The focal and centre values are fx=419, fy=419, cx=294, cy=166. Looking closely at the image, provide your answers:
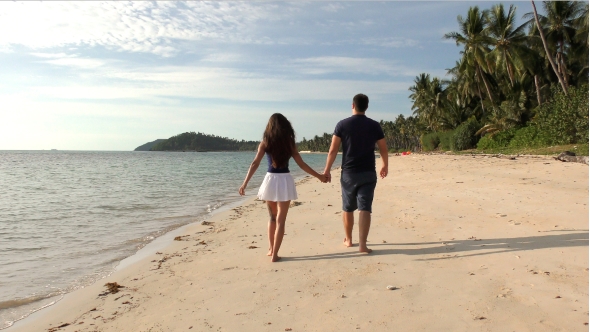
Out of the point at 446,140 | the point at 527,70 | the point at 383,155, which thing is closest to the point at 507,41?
the point at 527,70

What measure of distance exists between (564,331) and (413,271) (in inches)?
62.0

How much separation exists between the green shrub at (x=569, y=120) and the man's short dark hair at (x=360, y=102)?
21381 mm

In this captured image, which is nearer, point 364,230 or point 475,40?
point 364,230

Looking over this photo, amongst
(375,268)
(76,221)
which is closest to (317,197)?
(76,221)

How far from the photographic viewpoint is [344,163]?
516 centimetres

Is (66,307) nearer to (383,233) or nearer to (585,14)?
(383,233)

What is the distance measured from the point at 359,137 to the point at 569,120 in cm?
2327

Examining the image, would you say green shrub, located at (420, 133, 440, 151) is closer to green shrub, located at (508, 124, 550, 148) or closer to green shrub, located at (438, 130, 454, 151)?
green shrub, located at (438, 130, 454, 151)

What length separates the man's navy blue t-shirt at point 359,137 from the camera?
4984mm

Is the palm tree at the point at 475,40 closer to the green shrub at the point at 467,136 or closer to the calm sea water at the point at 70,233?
the green shrub at the point at 467,136

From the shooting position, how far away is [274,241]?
5.03 metres

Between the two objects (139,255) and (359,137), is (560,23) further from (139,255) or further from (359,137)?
(139,255)

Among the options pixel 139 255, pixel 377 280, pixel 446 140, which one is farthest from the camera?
pixel 446 140

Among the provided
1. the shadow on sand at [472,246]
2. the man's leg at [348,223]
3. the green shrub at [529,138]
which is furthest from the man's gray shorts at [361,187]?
the green shrub at [529,138]
